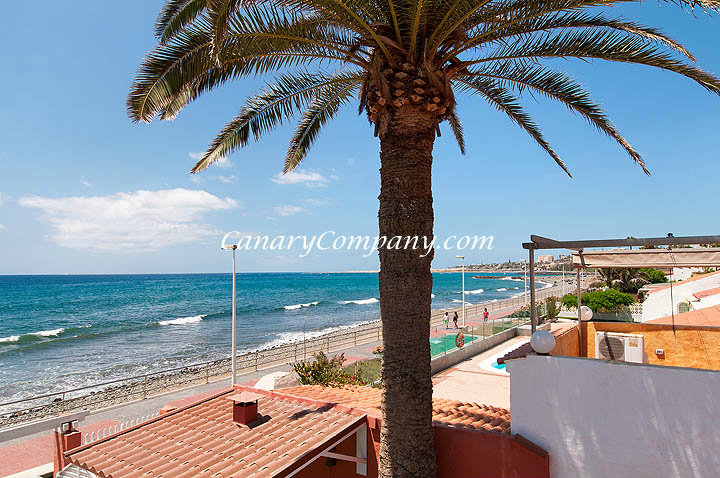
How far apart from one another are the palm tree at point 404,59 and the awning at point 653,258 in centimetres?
196

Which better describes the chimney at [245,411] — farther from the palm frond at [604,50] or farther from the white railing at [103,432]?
the palm frond at [604,50]

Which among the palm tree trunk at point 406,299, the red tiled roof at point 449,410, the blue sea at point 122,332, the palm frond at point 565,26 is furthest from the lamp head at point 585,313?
the blue sea at point 122,332

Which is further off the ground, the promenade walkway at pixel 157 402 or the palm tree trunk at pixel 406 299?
the palm tree trunk at pixel 406 299

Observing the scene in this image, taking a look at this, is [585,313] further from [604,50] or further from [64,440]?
[64,440]

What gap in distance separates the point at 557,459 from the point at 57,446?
7410mm

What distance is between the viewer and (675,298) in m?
15.0

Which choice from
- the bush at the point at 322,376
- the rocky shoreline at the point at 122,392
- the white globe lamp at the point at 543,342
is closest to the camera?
the white globe lamp at the point at 543,342

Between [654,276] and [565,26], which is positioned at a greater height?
[565,26]

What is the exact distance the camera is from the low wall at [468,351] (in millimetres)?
14328

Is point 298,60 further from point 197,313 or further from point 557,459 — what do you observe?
point 197,313

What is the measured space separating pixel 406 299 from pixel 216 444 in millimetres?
3357

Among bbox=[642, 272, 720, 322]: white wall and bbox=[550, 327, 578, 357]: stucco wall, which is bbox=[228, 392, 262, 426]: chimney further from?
bbox=[642, 272, 720, 322]: white wall

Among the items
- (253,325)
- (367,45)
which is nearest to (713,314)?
(367,45)

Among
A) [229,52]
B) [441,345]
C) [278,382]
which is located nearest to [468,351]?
[441,345]
